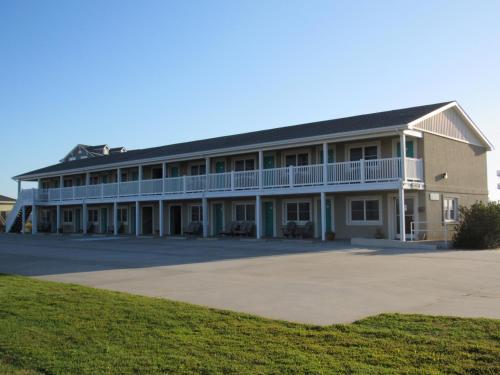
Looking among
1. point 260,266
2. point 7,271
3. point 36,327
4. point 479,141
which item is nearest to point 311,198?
point 479,141

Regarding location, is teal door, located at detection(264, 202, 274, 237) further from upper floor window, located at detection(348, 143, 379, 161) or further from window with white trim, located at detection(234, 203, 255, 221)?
upper floor window, located at detection(348, 143, 379, 161)

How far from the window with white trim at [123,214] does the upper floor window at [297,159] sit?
14.4 metres

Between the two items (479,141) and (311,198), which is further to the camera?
(479,141)

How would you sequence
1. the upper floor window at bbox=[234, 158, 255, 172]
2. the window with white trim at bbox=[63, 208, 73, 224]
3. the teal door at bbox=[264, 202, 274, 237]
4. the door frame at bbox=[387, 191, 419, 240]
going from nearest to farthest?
the door frame at bbox=[387, 191, 419, 240] → the teal door at bbox=[264, 202, 274, 237] → the upper floor window at bbox=[234, 158, 255, 172] → the window with white trim at bbox=[63, 208, 73, 224]

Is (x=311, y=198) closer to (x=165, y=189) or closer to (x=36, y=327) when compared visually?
(x=165, y=189)

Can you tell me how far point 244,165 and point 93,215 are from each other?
614 inches

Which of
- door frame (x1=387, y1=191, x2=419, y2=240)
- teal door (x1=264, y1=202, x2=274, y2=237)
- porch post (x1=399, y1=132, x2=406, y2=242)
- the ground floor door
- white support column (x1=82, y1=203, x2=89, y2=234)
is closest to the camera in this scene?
porch post (x1=399, y1=132, x2=406, y2=242)

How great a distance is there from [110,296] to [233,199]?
71.7 feet

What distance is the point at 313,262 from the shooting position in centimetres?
1512

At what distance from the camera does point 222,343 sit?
5582 mm

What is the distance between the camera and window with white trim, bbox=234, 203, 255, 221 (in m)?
29.8

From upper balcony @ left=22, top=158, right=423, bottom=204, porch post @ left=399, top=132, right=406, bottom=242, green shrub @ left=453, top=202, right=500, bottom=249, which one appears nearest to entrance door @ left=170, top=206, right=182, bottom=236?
upper balcony @ left=22, top=158, right=423, bottom=204

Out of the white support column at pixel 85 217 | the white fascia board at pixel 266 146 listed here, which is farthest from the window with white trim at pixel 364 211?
the white support column at pixel 85 217

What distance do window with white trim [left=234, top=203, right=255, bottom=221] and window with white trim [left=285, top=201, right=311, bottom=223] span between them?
8.14 feet
